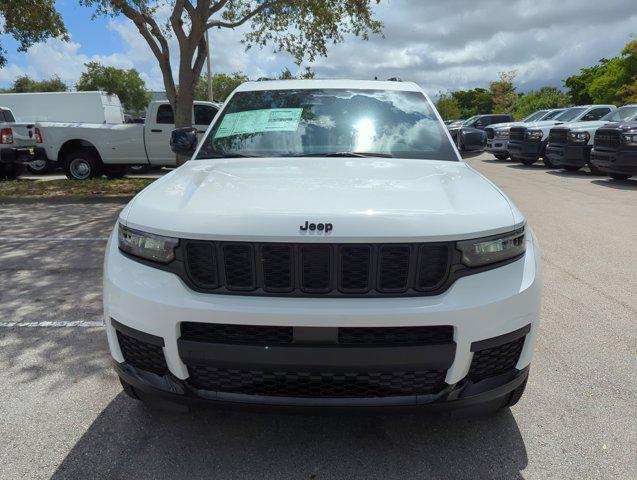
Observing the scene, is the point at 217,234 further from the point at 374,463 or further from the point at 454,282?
the point at 374,463

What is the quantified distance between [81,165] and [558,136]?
1370cm

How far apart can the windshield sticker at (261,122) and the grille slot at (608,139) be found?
1131 cm

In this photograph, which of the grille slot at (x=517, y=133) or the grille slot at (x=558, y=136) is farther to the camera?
the grille slot at (x=517, y=133)

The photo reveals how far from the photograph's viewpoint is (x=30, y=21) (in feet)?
36.4

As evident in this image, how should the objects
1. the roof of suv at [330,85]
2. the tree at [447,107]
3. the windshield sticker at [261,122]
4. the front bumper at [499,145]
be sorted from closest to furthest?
the windshield sticker at [261,122] < the roof of suv at [330,85] < the front bumper at [499,145] < the tree at [447,107]

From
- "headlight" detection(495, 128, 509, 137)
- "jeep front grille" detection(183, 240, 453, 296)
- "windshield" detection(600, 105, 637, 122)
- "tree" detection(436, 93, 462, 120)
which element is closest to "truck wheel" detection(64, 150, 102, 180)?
"jeep front grille" detection(183, 240, 453, 296)

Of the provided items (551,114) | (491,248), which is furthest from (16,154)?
(551,114)

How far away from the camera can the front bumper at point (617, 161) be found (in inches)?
467

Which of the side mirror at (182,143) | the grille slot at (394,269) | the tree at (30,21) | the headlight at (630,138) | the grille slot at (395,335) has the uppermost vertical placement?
the tree at (30,21)

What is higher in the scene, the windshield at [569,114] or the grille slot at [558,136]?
the windshield at [569,114]

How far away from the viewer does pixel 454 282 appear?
2.03m

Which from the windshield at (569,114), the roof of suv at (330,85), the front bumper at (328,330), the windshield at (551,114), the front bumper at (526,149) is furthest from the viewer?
the windshield at (551,114)

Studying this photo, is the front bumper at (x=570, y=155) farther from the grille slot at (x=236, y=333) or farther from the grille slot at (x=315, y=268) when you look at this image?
the grille slot at (x=236, y=333)

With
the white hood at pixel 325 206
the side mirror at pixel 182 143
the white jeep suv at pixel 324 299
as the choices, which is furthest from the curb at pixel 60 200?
the white jeep suv at pixel 324 299
